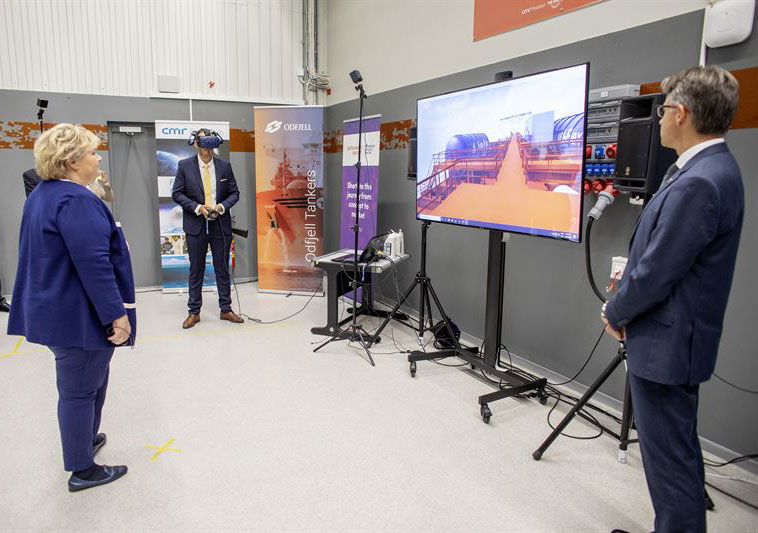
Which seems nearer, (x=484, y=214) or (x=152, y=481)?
(x=152, y=481)

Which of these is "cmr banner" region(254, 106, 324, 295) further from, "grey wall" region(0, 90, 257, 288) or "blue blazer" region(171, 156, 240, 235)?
"blue blazer" region(171, 156, 240, 235)

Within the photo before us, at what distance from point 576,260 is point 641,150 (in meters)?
1.09

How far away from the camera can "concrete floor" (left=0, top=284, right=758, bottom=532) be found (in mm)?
2123

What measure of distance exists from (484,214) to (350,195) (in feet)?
7.99

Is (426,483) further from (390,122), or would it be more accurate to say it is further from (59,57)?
(59,57)

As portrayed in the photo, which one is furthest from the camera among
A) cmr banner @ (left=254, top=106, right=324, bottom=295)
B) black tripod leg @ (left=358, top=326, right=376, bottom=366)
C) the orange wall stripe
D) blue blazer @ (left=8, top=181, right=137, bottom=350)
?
cmr banner @ (left=254, top=106, right=324, bottom=295)

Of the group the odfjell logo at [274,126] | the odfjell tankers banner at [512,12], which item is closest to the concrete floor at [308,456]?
the odfjell tankers banner at [512,12]

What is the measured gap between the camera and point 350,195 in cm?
534

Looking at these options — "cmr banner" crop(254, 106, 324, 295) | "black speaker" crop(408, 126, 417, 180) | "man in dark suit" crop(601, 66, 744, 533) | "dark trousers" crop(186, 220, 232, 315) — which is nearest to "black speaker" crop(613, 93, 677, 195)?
"man in dark suit" crop(601, 66, 744, 533)

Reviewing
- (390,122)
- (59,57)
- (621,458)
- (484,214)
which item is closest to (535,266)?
(484,214)

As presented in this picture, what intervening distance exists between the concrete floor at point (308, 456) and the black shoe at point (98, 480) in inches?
1.3

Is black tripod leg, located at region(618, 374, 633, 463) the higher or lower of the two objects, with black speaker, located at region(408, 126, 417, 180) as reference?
lower

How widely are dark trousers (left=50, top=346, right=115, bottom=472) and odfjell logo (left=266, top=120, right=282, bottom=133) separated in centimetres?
408

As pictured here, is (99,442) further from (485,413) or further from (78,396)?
(485,413)
